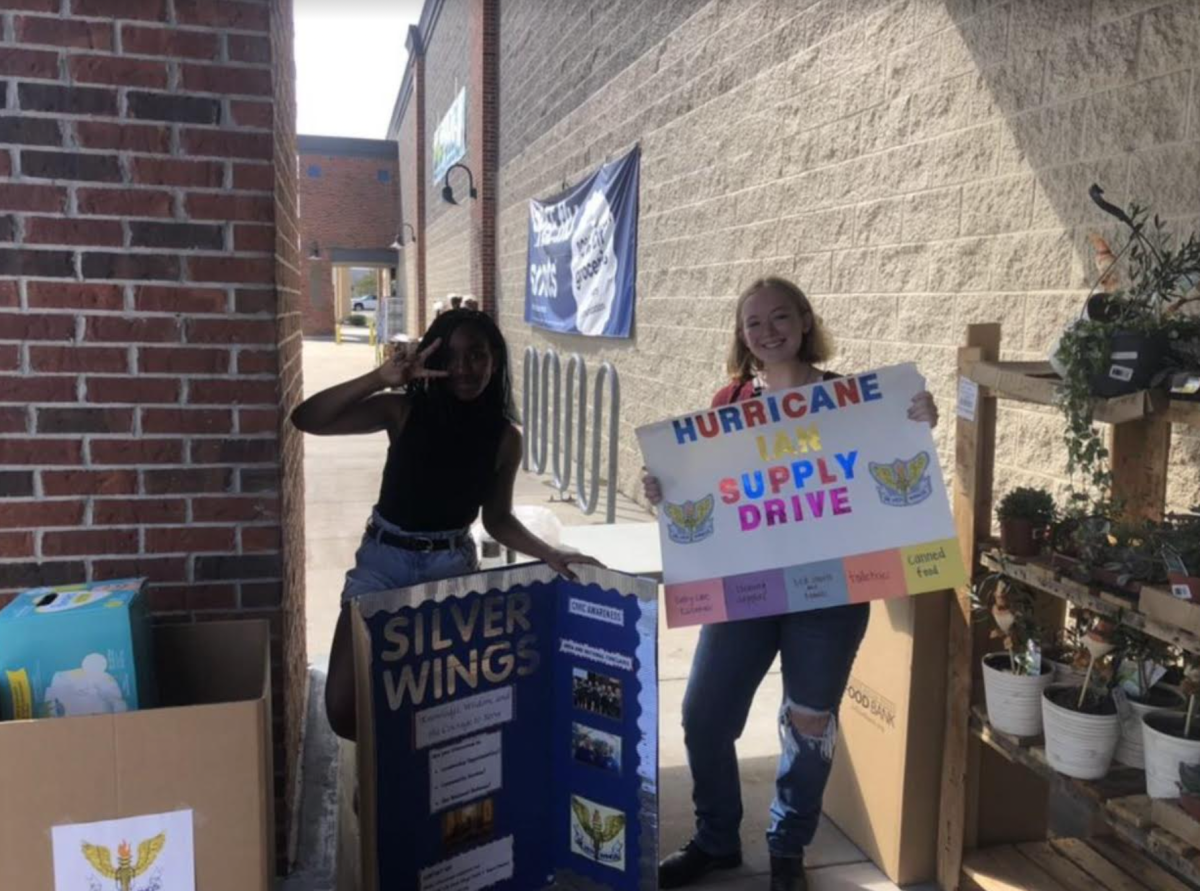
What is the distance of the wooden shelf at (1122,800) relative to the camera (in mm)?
1870

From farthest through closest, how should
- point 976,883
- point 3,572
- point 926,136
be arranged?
point 926,136 → point 976,883 → point 3,572

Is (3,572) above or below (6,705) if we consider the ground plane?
above

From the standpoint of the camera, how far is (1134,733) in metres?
2.17

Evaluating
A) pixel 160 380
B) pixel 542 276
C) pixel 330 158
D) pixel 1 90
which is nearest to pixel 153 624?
pixel 160 380

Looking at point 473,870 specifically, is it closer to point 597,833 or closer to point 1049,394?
point 597,833

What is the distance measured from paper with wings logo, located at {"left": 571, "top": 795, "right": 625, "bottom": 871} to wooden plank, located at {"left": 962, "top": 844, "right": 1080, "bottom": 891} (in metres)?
0.98

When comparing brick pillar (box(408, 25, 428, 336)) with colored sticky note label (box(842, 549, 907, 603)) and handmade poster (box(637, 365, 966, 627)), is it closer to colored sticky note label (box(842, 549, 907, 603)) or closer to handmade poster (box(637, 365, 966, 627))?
handmade poster (box(637, 365, 966, 627))

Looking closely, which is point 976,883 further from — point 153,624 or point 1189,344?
point 153,624

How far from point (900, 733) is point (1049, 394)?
Answer: 1.06 metres

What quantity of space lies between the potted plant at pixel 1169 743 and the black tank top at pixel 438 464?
1.70m

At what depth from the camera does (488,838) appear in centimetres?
254

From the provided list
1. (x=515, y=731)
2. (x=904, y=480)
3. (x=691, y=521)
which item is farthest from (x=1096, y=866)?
(x=515, y=731)

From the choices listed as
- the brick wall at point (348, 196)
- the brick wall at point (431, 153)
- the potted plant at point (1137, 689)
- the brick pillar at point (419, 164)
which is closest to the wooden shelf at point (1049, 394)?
the potted plant at point (1137, 689)

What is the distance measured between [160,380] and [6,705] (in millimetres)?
864
